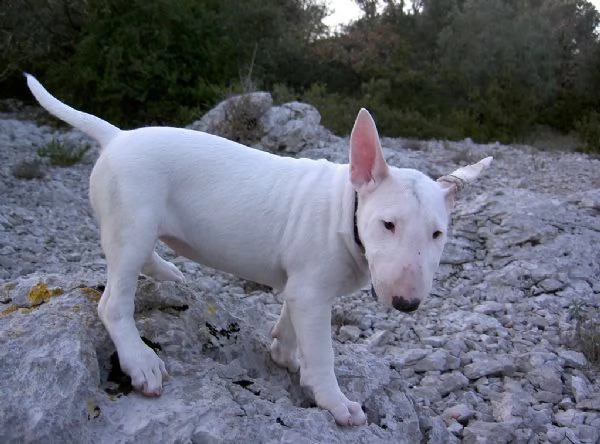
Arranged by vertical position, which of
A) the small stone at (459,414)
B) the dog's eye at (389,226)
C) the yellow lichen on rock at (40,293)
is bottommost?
the small stone at (459,414)

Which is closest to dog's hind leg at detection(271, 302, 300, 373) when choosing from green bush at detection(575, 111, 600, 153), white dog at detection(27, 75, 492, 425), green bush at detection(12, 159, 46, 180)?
white dog at detection(27, 75, 492, 425)

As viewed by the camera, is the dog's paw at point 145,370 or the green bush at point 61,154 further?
the green bush at point 61,154

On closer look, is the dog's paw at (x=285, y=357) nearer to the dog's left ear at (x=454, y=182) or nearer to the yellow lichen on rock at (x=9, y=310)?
the dog's left ear at (x=454, y=182)

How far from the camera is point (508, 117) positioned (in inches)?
680

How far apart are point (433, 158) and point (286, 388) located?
9468 mm

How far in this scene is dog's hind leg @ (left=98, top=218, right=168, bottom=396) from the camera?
2.93 meters

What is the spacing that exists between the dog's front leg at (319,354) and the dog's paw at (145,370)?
0.61 meters

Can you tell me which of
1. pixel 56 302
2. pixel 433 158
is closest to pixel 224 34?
pixel 433 158

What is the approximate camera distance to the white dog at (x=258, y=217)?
284 cm

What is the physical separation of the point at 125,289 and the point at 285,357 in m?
0.95

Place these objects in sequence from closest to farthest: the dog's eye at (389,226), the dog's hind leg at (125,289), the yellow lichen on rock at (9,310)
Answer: the dog's eye at (389,226)
the dog's hind leg at (125,289)
the yellow lichen on rock at (9,310)

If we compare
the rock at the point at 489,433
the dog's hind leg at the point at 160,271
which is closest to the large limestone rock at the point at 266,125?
the rock at the point at 489,433

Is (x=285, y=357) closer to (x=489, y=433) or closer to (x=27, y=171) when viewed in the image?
(x=489, y=433)

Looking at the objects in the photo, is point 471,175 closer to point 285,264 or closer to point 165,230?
point 285,264
